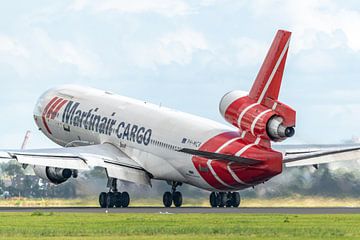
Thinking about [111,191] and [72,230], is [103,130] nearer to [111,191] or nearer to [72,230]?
[111,191]

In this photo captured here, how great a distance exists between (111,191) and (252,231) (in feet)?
95.2

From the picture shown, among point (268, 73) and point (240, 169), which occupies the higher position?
point (268, 73)

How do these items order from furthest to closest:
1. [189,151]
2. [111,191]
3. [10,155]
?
[111,191]
[10,155]
[189,151]

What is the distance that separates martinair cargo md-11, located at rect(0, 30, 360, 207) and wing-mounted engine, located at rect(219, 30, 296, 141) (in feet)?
0.17

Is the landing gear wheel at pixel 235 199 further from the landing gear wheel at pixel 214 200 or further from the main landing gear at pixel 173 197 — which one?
the main landing gear at pixel 173 197

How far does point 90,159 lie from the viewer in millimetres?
77750

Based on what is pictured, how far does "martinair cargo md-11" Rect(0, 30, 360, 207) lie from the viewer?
226ft

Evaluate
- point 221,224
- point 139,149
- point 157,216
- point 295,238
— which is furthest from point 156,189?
point 295,238

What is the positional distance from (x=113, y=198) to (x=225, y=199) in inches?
264

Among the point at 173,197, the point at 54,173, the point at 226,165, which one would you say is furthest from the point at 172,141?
the point at 54,173

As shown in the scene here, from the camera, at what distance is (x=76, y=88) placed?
88.2 m

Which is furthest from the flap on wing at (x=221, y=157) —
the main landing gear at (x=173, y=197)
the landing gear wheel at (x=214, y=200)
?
the main landing gear at (x=173, y=197)

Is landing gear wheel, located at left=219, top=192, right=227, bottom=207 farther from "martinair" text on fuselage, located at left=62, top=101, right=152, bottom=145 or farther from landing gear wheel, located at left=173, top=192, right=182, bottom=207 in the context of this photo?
"martinair" text on fuselage, located at left=62, top=101, right=152, bottom=145

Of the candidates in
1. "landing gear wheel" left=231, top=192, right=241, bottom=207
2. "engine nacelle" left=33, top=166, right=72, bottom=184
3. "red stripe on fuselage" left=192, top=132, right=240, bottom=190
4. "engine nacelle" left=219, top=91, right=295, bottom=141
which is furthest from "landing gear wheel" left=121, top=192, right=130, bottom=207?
"engine nacelle" left=219, top=91, right=295, bottom=141
